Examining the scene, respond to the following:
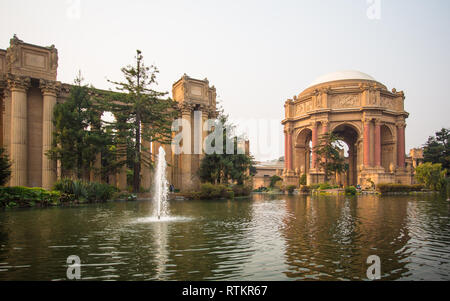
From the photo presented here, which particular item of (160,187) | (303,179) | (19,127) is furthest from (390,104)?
(19,127)

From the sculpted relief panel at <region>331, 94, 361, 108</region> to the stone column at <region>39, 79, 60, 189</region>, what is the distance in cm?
4246

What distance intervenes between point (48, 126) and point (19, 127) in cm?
198

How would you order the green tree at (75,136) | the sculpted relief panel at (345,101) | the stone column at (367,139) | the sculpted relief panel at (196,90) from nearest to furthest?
1. the green tree at (75,136)
2. the sculpted relief panel at (196,90)
3. the stone column at (367,139)
4. the sculpted relief panel at (345,101)

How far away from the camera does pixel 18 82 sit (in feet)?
78.7

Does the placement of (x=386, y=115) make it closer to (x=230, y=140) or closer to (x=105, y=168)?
(x=230, y=140)

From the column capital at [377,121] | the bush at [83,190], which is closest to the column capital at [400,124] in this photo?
the column capital at [377,121]

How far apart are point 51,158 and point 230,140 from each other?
49.1ft

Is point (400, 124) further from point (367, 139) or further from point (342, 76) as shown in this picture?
point (342, 76)

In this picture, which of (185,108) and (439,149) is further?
(439,149)

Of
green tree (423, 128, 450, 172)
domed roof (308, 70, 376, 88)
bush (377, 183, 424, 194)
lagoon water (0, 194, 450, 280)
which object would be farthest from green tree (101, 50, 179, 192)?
green tree (423, 128, 450, 172)

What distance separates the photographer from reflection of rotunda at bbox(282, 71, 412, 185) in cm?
4959

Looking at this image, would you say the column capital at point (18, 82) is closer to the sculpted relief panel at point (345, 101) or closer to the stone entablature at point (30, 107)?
the stone entablature at point (30, 107)

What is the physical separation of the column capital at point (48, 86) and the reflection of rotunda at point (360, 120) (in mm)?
36409

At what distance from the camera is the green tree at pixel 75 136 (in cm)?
2330
